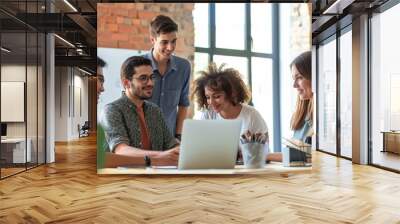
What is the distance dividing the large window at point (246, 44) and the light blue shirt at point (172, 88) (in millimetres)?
410

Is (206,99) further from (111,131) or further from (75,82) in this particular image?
(75,82)

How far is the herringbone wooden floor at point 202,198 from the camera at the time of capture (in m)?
4.01

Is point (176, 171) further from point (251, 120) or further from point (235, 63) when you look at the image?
point (235, 63)

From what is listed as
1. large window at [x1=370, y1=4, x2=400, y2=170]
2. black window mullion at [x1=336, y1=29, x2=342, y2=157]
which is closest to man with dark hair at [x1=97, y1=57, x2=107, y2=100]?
large window at [x1=370, y1=4, x2=400, y2=170]

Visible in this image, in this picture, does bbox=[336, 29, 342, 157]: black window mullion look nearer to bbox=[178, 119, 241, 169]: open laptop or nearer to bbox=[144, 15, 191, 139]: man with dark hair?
bbox=[178, 119, 241, 169]: open laptop

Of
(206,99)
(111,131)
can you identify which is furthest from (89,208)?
(206,99)

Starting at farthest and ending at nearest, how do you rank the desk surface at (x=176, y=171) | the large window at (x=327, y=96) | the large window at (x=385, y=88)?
1. the large window at (x=327, y=96)
2. the large window at (x=385, y=88)
3. the desk surface at (x=176, y=171)

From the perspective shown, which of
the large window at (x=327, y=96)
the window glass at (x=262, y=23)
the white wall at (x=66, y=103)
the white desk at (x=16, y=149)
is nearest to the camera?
the window glass at (x=262, y=23)

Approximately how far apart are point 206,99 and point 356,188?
2.59 m

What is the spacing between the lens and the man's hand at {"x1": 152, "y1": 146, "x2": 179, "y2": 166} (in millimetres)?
6422

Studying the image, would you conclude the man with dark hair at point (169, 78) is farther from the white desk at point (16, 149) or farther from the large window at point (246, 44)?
the white desk at point (16, 149)

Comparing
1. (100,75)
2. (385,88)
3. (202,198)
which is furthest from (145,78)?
(385,88)

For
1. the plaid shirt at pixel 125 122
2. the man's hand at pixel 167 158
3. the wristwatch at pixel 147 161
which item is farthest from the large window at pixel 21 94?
the man's hand at pixel 167 158

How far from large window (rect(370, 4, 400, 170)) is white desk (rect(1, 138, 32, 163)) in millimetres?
6778
